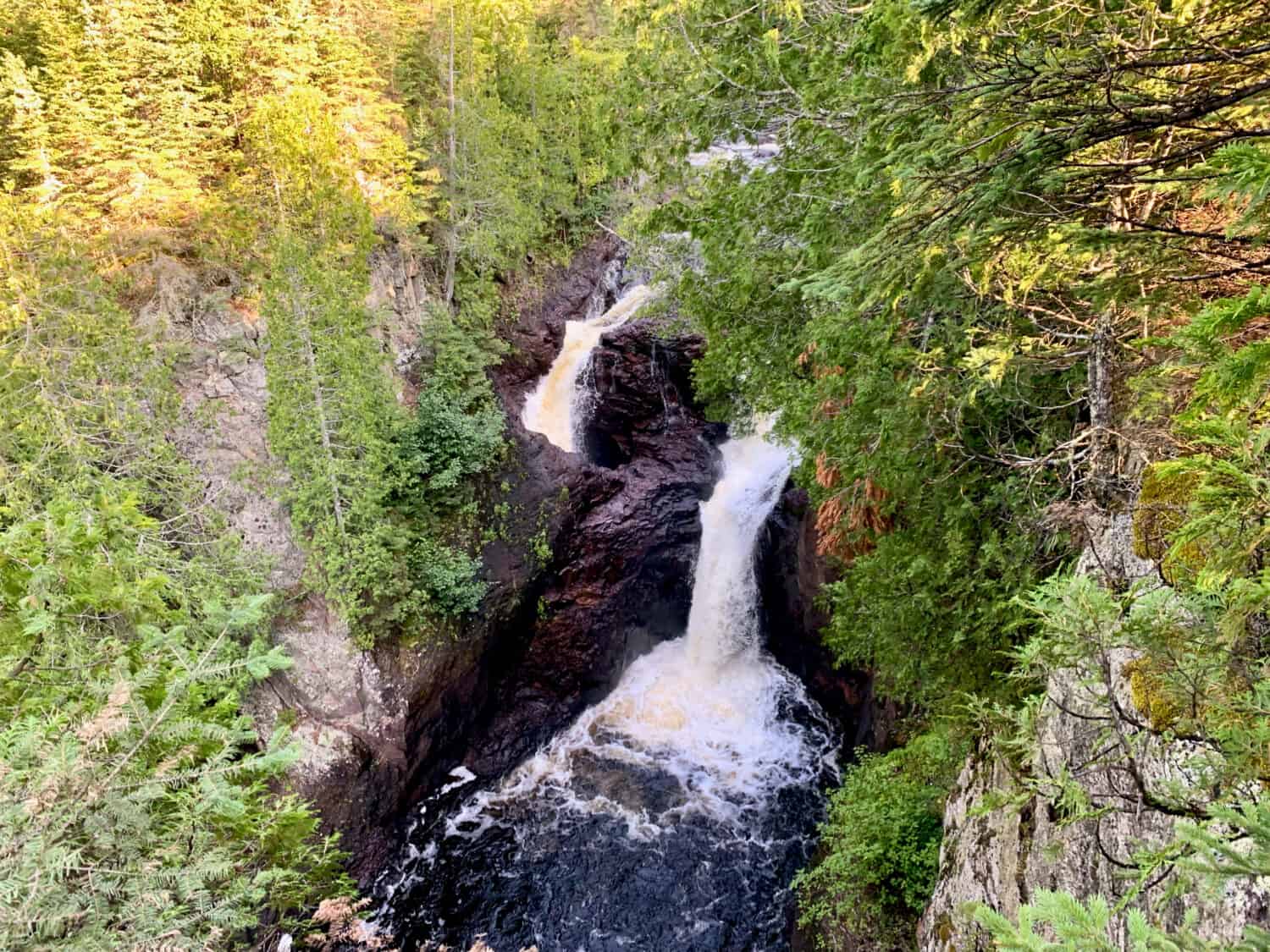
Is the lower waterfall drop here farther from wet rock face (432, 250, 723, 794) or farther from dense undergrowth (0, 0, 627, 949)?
dense undergrowth (0, 0, 627, 949)

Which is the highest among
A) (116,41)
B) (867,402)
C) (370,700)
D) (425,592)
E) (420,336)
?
(116,41)

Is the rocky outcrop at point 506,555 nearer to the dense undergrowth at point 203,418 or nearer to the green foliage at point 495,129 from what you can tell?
the dense undergrowth at point 203,418

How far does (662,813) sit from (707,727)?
7.47ft

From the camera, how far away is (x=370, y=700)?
34.8 ft

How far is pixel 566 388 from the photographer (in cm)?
1702

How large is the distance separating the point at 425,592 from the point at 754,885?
24.4 feet

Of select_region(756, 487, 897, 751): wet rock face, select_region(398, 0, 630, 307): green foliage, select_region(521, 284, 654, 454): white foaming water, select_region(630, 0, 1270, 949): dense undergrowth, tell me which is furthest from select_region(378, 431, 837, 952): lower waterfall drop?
select_region(398, 0, 630, 307): green foliage

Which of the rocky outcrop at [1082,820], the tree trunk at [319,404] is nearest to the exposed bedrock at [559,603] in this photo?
the tree trunk at [319,404]

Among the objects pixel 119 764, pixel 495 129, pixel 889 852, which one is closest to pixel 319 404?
pixel 119 764

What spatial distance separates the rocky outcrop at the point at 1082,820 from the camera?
7.41ft

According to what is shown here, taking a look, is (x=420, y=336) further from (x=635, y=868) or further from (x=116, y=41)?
(x=635, y=868)

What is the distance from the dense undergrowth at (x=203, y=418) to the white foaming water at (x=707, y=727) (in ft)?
13.4

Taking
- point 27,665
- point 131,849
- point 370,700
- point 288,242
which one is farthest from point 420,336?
point 131,849

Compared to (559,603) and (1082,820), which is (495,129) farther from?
(1082,820)
